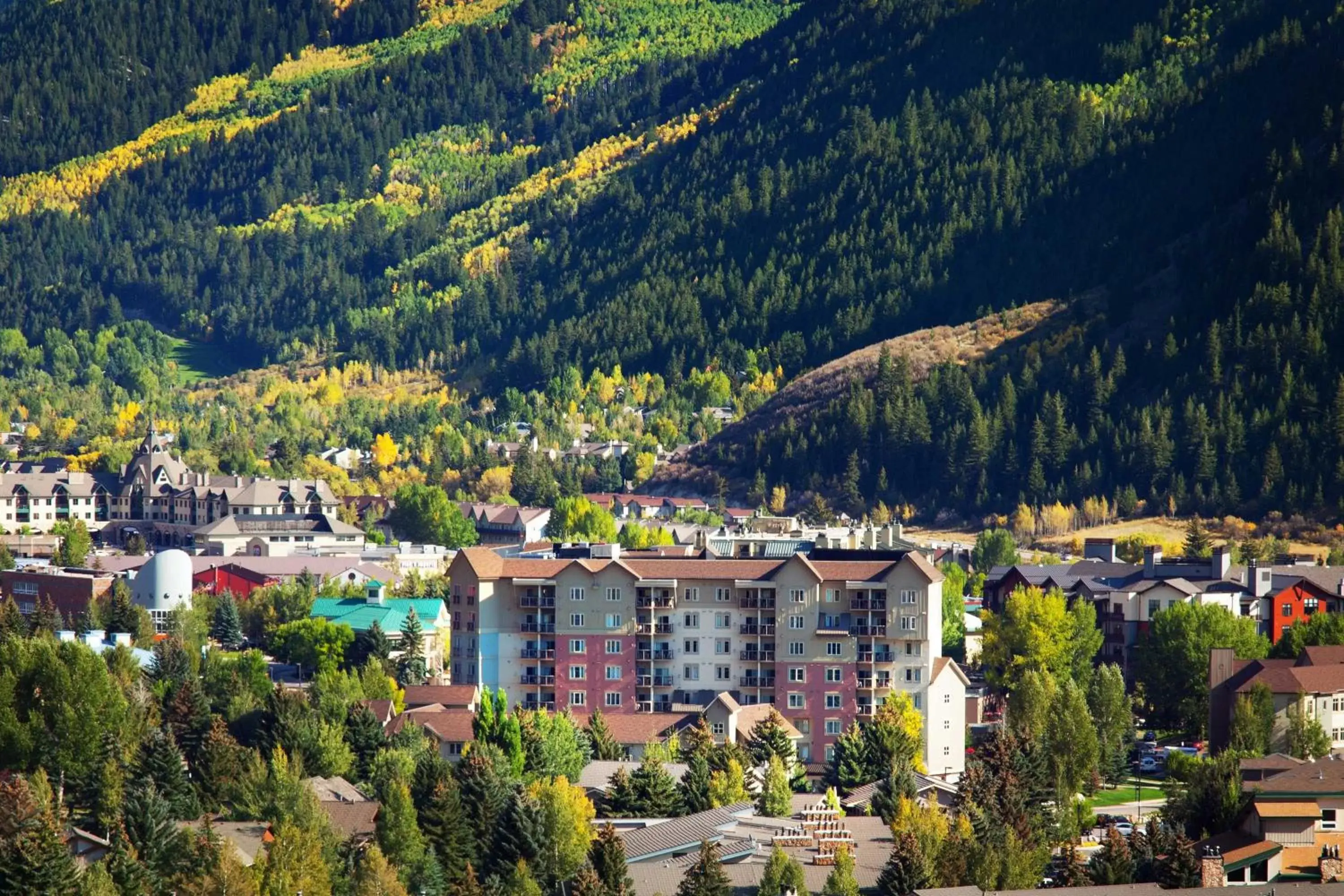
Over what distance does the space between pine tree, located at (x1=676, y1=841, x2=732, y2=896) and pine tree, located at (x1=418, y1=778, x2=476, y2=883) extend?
9775 mm

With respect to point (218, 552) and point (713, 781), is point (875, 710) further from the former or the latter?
point (218, 552)

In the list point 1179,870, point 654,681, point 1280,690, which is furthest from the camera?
point 654,681

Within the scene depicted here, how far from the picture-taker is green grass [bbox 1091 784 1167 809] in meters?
114

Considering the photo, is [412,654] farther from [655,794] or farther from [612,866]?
[612,866]

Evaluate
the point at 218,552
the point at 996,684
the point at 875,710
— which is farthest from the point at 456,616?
the point at 218,552

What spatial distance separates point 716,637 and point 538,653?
7837 millimetres

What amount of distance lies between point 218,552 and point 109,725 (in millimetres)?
89994

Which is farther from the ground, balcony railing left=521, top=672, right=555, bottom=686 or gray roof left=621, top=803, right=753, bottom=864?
balcony railing left=521, top=672, right=555, bottom=686

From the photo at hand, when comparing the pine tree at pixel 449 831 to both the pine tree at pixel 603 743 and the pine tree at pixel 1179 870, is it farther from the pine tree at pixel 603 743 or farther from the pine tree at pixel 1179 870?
the pine tree at pixel 1179 870

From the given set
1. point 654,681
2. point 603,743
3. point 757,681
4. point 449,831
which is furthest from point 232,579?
point 449,831

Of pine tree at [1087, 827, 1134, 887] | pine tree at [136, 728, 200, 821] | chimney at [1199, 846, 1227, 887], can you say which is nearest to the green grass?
chimney at [1199, 846, 1227, 887]

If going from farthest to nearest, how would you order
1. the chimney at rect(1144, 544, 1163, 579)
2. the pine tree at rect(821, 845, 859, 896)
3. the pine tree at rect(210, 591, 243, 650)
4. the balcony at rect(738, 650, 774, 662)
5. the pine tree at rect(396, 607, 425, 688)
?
the chimney at rect(1144, 544, 1163, 579)
the pine tree at rect(210, 591, 243, 650)
the pine tree at rect(396, 607, 425, 688)
the balcony at rect(738, 650, 774, 662)
the pine tree at rect(821, 845, 859, 896)

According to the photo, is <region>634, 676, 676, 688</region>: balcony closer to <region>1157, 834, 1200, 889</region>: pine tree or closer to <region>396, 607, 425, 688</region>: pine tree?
<region>396, 607, 425, 688</region>: pine tree

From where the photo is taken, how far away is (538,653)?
124750mm
